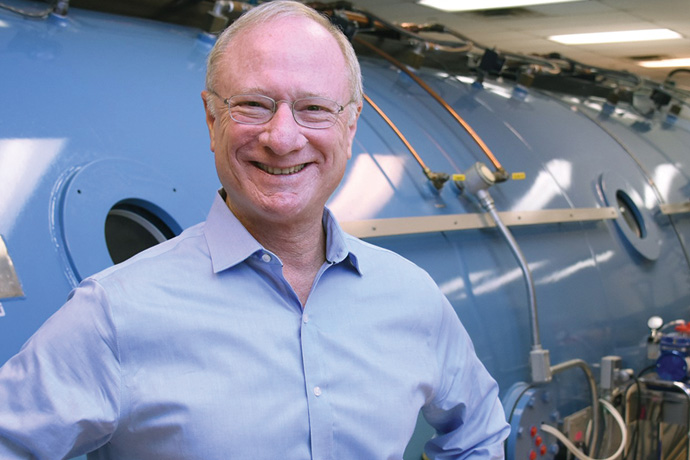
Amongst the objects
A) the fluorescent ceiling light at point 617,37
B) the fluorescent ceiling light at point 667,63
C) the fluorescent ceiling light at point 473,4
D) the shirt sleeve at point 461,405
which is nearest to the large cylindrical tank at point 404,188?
the shirt sleeve at point 461,405

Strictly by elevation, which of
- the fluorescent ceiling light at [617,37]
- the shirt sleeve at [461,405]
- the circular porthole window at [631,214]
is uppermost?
the shirt sleeve at [461,405]

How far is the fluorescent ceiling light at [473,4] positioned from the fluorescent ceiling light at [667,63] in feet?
9.59

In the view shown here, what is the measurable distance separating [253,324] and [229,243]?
0.39ft

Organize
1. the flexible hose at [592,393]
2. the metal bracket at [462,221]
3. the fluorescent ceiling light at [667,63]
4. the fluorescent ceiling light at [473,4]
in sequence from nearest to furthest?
the metal bracket at [462,221] → the flexible hose at [592,393] → the fluorescent ceiling light at [473,4] → the fluorescent ceiling light at [667,63]

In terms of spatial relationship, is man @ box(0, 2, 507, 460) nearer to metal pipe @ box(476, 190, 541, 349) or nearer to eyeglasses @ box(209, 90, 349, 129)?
eyeglasses @ box(209, 90, 349, 129)

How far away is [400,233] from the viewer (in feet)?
6.97

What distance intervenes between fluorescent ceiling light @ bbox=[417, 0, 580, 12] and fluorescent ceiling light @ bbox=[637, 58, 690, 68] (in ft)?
9.59

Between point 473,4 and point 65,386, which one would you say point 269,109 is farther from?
point 473,4

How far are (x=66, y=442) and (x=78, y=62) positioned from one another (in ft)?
3.26

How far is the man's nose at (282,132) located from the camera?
111 cm

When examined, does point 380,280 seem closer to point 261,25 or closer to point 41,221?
point 261,25

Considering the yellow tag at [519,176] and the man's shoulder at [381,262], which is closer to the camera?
the man's shoulder at [381,262]

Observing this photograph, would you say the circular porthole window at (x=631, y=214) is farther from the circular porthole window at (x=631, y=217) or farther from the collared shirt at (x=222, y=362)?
the collared shirt at (x=222, y=362)

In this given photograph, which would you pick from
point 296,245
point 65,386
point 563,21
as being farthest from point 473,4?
point 65,386
